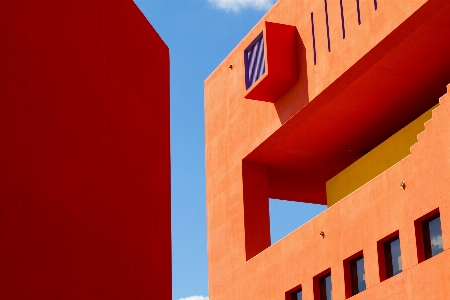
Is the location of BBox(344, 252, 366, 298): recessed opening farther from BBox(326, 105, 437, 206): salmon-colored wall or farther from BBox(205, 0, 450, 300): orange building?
BBox(326, 105, 437, 206): salmon-colored wall

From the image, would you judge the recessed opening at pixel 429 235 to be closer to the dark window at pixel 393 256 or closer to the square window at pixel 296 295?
the dark window at pixel 393 256

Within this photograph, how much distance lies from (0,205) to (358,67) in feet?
52.8

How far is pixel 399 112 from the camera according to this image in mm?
27938

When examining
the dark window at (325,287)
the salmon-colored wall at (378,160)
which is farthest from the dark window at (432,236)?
the dark window at (325,287)

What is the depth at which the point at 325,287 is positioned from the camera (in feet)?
85.6

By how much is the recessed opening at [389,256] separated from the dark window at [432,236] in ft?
3.28

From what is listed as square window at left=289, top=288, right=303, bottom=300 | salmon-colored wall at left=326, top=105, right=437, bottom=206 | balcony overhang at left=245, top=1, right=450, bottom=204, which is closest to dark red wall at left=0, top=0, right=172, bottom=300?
balcony overhang at left=245, top=1, right=450, bottom=204

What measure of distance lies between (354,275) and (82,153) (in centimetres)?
1351

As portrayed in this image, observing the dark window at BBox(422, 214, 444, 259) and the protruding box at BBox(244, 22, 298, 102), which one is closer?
the dark window at BBox(422, 214, 444, 259)

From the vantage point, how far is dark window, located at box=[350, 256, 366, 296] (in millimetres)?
24223

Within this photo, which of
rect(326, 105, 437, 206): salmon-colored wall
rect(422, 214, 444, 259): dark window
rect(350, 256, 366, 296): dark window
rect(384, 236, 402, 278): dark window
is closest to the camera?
rect(422, 214, 444, 259): dark window

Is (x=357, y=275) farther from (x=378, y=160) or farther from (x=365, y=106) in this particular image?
(x=365, y=106)

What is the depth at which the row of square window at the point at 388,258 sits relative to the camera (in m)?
21.8

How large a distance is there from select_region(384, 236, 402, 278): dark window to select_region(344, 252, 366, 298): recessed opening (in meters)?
1.09
